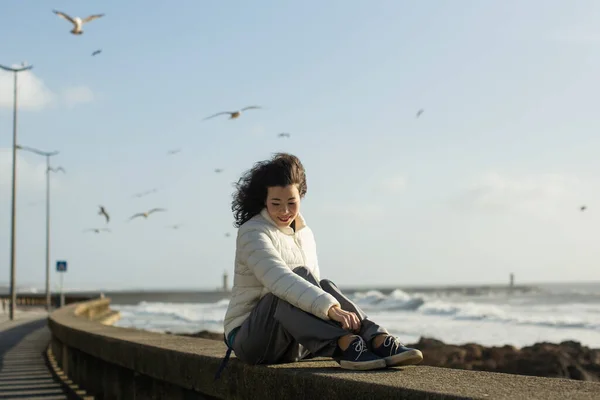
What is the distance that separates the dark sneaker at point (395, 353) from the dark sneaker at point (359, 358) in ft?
0.15

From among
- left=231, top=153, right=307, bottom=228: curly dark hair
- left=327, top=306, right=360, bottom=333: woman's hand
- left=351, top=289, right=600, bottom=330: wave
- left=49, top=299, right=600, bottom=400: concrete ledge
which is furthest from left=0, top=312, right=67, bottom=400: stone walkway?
left=351, top=289, right=600, bottom=330: wave

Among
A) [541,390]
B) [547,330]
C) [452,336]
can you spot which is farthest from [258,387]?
[547,330]

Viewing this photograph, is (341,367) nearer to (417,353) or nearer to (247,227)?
(417,353)

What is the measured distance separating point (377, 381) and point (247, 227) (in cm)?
140

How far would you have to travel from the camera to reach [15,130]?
3578cm

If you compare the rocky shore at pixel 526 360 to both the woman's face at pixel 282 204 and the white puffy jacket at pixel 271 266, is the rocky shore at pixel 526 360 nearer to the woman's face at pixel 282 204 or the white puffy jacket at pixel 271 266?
the white puffy jacket at pixel 271 266

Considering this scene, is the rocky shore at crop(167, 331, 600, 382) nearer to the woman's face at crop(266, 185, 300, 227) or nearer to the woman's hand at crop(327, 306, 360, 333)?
the woman's face at crop(266, 185, 300, 227)

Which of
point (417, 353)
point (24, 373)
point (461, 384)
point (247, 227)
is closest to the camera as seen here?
point (461, 384)

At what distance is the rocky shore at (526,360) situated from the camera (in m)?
18.3

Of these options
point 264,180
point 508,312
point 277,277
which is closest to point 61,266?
point 508,312

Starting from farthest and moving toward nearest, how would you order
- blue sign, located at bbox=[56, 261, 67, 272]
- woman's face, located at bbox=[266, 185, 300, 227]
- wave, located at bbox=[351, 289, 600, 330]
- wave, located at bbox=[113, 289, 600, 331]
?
blue sign, located at bbox=[56, 261, 67, 272] → wave, located at bbox=[351, 289, 600, 330] → wave, located at bbox=[113, 289, 600, 331] → woman's face, located at bbox=[266, 185, 300, 227]

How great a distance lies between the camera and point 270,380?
400cm

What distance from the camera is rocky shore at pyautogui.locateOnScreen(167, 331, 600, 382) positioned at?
60.1 feet

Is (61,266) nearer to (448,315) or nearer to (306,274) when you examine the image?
(448,315)
